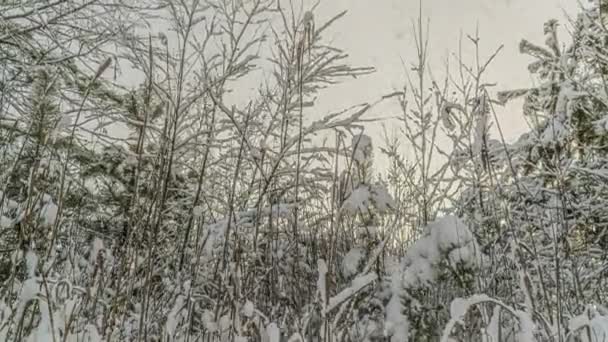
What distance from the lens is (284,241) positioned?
2.75 meters

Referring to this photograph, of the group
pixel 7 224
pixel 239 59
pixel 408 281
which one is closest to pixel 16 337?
pixel 7 224

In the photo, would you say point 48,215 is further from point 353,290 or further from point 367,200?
point 367,200

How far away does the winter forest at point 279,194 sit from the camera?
4.82 feet

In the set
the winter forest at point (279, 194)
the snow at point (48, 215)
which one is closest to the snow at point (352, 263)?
the winter forest at point (279, 194)

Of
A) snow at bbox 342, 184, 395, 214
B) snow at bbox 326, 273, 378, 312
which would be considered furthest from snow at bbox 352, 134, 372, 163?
snow at bbox 326, 273, 378, 312

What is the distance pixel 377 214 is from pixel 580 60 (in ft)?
17.7

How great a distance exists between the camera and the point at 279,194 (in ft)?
7.63

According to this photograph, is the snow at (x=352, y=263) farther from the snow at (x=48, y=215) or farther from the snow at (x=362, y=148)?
the snow at (x=48, y=215)

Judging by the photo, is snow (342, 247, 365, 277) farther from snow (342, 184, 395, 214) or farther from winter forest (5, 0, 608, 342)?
snow (342, 184, 395, 214)

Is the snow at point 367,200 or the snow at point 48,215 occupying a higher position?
the snow at point 367,200

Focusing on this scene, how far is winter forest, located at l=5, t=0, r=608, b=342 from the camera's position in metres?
1.47

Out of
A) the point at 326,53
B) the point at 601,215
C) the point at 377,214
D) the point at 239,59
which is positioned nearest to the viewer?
the point at 377,214

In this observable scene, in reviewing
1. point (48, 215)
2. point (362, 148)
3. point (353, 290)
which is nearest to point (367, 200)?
point (362, 148)

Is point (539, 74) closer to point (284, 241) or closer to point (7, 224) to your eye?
point (284, 241)
